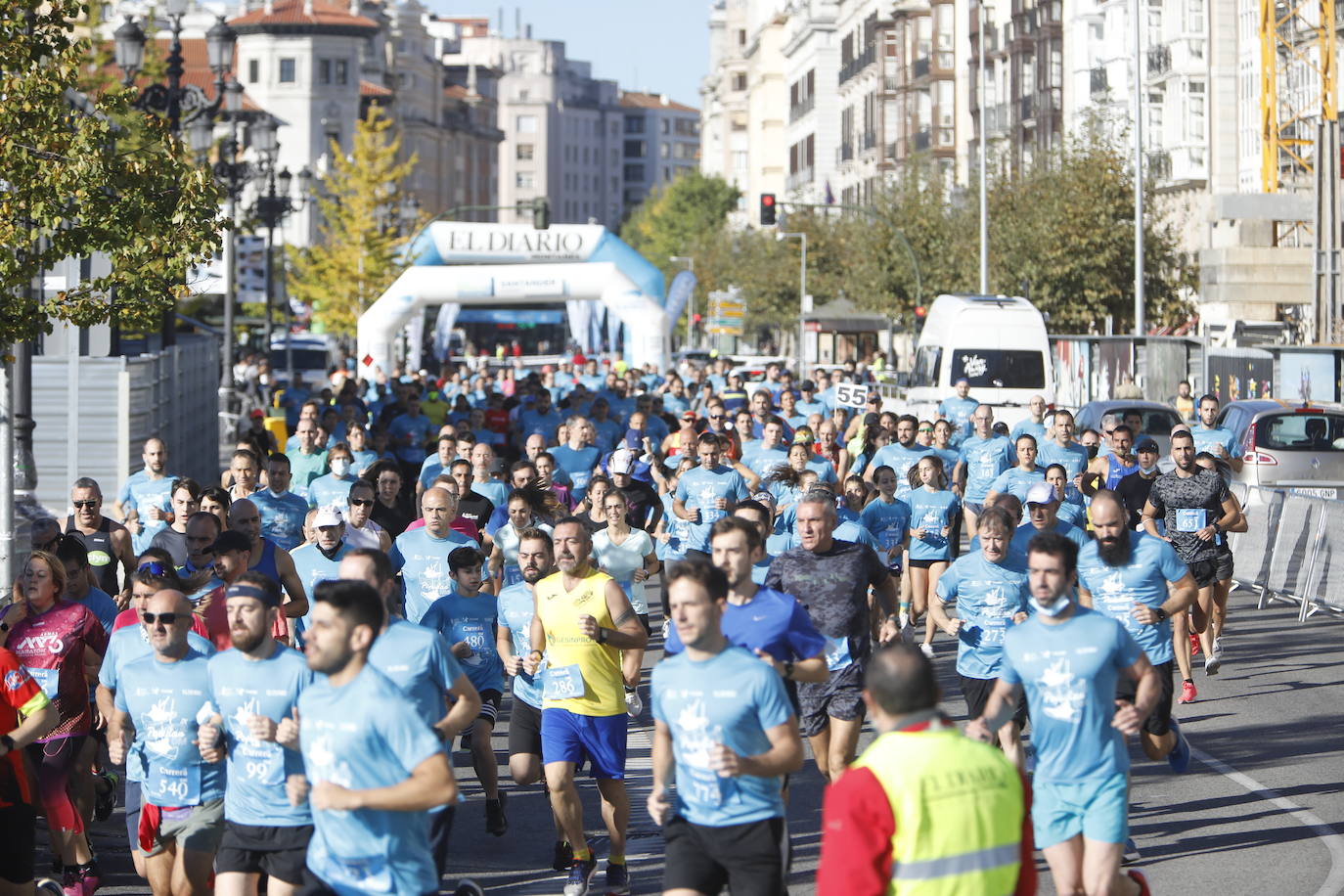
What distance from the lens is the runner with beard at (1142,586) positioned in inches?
374

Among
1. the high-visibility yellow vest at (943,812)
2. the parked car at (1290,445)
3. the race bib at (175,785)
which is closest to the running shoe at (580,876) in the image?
the race bib at (175,785)

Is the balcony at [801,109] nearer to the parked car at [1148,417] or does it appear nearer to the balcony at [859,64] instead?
the balcony at [859,64]

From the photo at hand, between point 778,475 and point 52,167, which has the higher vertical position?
point 52,167

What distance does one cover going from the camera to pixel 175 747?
7.42 meters

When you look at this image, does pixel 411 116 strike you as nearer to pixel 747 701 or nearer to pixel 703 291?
pixel 703 291

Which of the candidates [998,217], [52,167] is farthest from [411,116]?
[52,167]

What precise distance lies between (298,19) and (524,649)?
106m

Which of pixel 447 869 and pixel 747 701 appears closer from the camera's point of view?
pixel 747 701

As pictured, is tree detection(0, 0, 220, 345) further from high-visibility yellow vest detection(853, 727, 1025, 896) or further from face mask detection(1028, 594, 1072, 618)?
high-visibility yellow vest detection(853, 727, 1025, 896)

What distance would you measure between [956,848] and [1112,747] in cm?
248

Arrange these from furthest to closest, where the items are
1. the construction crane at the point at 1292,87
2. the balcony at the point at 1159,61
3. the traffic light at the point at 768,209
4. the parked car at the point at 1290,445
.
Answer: the balcony at the point at 1159,61 → the traffic light at the point at 768,209 → the construction crane at the point at 1292,87 → the parked car at the point at 1290,445

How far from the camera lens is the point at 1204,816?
10.3 m

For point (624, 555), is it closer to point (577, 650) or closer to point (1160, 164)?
point (577, 650)

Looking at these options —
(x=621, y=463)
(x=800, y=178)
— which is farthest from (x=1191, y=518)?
(x=800, y=178)
